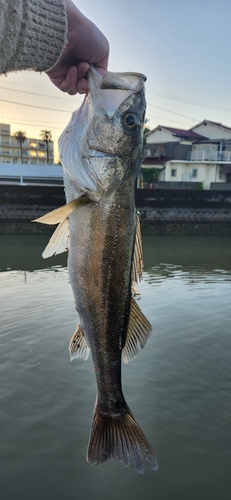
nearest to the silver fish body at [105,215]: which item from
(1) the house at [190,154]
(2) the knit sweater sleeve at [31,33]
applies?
(2) the knit sweater sleeve at [31,33]

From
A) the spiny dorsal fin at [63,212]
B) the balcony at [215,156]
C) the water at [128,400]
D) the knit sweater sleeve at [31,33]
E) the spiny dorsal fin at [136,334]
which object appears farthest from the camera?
the balcony at [215,156]

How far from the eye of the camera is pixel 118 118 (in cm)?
196

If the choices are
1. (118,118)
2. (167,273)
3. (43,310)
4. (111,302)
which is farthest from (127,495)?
(167,273)

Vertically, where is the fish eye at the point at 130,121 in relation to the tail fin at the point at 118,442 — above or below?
above

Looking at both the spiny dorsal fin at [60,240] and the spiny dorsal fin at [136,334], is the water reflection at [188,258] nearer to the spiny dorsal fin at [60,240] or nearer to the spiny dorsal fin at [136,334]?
the spiny dorsal fin at [136,334]

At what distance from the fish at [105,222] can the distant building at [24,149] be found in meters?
76.0

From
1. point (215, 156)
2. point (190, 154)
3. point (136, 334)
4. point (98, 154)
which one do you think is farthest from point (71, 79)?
point (190, 154)

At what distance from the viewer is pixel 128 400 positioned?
4297mm

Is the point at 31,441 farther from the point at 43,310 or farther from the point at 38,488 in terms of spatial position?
the point at 43,310

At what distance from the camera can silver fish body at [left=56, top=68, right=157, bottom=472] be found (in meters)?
1.94

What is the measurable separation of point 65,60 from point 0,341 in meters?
4.61

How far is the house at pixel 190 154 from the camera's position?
34469mm

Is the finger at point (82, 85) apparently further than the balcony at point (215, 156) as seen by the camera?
No

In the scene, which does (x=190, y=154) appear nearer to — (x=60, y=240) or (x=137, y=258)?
(x=137, y=258)
